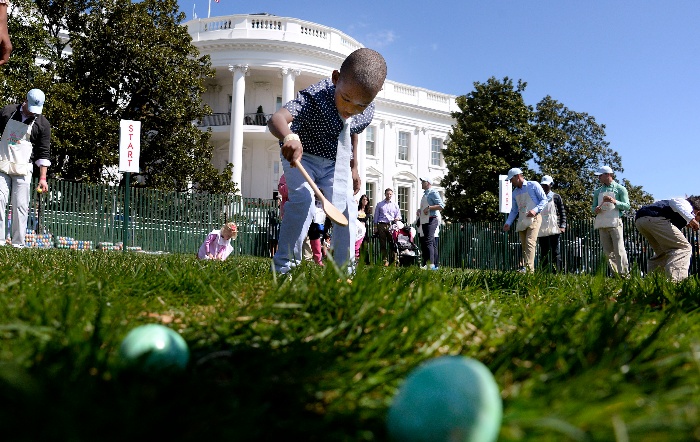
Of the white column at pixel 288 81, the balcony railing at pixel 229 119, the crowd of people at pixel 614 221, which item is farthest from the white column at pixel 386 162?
the crowd of people at pixel 614 221

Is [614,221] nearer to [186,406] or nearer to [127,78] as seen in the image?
[186,406]

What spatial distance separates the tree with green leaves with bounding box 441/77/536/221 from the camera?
32.9 metres

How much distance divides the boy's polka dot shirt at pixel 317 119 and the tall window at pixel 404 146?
39.3 m

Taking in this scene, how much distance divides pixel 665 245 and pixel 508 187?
31.0ft

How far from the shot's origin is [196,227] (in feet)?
64.5

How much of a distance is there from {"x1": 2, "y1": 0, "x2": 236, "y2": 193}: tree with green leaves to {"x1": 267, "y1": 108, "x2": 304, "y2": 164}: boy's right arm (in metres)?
18.4

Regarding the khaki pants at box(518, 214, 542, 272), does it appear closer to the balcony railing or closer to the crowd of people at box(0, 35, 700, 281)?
the crowd of people at box(0, 35, 700, 281)

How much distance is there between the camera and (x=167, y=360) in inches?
51.2

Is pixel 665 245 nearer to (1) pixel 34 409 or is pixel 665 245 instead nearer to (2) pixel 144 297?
(2) pixel 144 297

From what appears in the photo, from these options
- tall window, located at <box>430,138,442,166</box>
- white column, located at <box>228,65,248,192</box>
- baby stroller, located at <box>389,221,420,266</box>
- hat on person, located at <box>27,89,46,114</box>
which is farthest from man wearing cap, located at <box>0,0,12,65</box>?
tall window, located at <box>430,138,442,166</box>

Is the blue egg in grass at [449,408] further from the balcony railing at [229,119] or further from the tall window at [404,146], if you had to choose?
the tall window at [404,146]

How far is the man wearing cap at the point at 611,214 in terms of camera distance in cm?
970

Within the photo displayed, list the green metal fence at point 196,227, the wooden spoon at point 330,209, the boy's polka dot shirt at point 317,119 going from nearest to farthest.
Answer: the wooden spoon at point 330,209, the boy's polka dot shirt at point 317,119, the green metal fence at point 196,227

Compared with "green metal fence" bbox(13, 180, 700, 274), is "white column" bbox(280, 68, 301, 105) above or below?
above
